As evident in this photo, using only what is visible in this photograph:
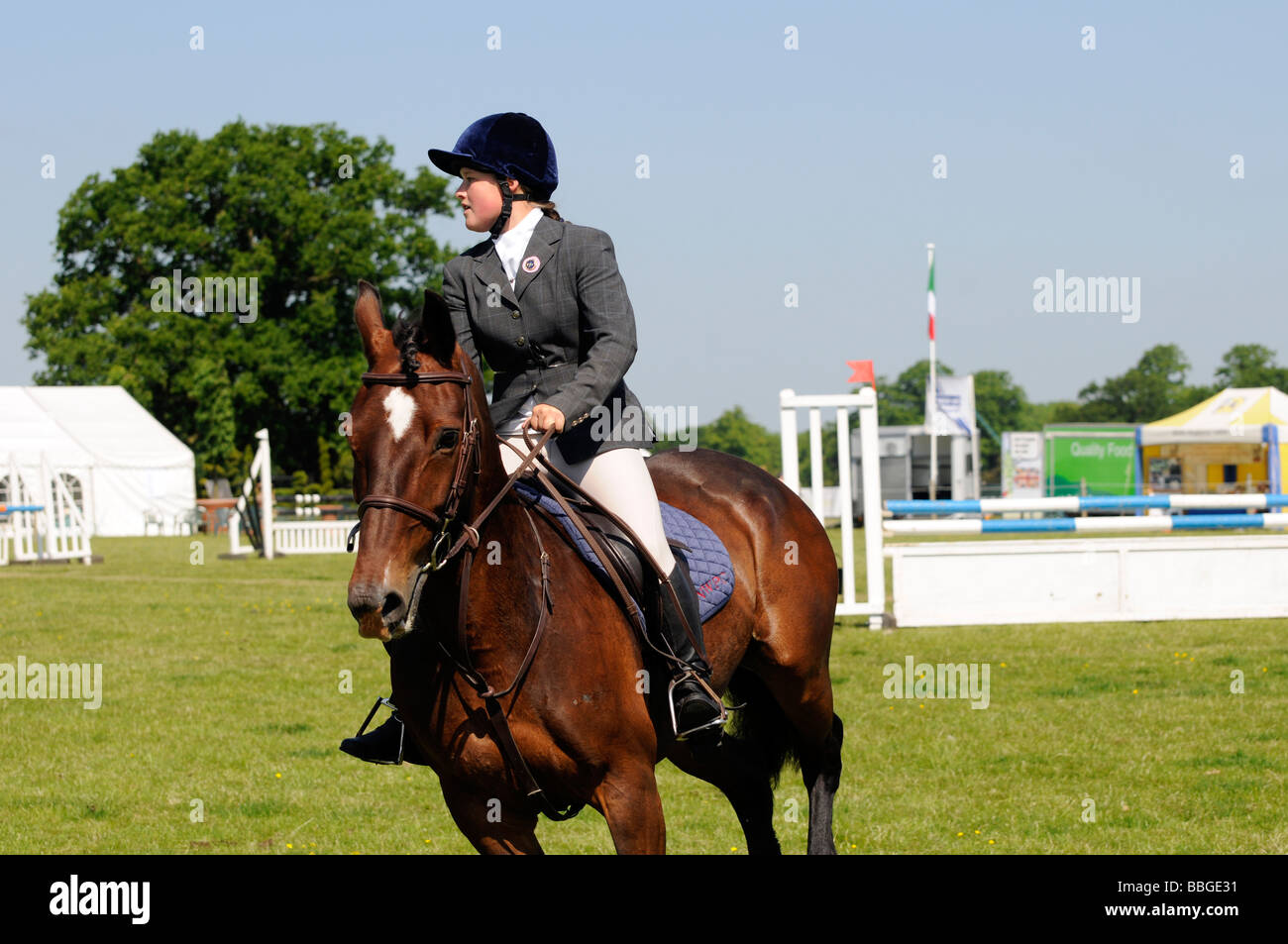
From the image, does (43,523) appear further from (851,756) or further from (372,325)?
(372,325)

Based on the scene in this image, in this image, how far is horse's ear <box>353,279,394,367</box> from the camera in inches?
151

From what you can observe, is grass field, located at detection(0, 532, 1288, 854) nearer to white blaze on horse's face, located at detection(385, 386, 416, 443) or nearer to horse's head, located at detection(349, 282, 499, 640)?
horse's head, located at detection(349, 282, 499, 640)

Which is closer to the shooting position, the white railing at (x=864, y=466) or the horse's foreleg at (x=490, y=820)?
the horse's foreleg at (x=490, y=820)

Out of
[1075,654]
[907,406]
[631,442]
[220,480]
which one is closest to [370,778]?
[631,442]

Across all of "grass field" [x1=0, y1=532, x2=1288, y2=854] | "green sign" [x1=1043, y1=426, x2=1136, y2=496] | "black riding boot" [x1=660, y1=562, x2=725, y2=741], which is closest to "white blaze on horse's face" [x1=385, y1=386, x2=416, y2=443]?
"black riding boot" [x1=660, y1=562, x2=725, y2=741]

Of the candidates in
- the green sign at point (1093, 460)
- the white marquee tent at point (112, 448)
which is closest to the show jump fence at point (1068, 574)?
the green sign at point (1093, 460)

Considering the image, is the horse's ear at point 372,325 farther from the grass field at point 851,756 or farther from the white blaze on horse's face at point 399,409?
the grass field at point 851,756

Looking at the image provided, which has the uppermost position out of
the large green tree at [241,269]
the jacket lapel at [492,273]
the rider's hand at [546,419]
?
the large green tree at [241,269]

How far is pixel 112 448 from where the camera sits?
48031mm

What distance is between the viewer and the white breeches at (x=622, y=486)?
4.68 metres

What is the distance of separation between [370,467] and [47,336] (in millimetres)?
56934

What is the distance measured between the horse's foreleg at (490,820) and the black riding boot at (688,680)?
64 centimetres
